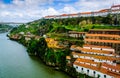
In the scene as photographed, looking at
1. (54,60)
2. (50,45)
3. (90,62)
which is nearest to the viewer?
(90,62)

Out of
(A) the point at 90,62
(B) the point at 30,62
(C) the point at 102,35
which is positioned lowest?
(B) the point at 30,62

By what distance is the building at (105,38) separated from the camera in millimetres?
19425

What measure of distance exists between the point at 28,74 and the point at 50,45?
5.69m

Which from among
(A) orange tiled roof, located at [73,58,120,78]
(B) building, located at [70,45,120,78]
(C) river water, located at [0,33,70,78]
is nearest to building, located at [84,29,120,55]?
(B) building, located at [70,45,120,78]

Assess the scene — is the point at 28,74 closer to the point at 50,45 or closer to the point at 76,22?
the point at 50,45

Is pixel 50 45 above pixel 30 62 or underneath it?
above

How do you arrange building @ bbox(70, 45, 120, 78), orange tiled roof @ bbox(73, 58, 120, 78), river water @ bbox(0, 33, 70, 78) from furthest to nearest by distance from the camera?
1. river water @ bbox(0, 33, 70, 78)
2. building @ bbox(70, 45, 120, 78)
3. orange tiled roof @ bbox(73, 58, 120, 78)

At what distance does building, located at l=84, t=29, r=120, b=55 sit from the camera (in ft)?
63.7

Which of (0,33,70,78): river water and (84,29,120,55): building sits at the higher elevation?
(84,29,120,55): building

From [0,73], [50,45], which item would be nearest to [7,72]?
[0,73]

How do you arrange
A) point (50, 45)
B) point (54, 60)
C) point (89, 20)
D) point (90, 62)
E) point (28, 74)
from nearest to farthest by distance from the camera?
point (90, 62)
point (28, 74)
point (54, 60)
point (50, 45)
point (89, 20)

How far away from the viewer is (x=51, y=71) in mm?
19281

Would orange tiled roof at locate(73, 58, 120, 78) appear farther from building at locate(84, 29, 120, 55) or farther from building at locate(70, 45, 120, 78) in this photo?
building at locate(84, 29, 120, 55)

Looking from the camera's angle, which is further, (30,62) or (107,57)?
(30,62)
